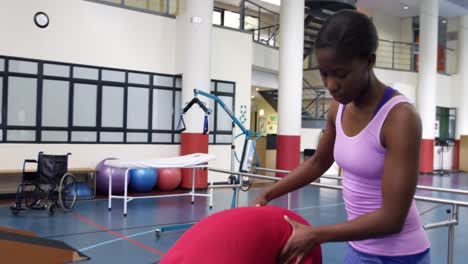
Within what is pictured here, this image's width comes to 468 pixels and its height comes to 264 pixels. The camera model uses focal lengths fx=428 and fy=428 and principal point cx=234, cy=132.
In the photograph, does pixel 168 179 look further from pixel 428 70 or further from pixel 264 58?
pixel 428 70

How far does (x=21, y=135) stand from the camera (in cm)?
715

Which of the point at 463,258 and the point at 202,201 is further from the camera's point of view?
the point at 202,201

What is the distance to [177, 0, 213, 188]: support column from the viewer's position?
840 cm

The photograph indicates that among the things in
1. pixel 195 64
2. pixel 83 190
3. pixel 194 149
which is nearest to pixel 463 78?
pixel 195 64

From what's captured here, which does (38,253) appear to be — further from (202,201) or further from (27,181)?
(202,201)

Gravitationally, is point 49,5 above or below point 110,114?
above

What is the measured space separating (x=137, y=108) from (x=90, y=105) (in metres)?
0.94

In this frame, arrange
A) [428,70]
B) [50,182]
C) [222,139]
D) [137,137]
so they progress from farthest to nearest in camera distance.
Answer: [428,70]
[222,139]
[137,137]
[50,182]

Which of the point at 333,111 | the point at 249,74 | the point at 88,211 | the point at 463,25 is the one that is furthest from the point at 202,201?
the point at 463,25

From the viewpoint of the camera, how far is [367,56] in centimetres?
94

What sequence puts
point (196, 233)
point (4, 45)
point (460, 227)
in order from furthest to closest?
point (4, 45), point (460, 227), point (196, 233)

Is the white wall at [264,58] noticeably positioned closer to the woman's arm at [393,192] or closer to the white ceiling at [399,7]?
the white ceiling at [399,7]

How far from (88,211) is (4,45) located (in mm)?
3143

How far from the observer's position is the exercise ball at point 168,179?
318 inches
